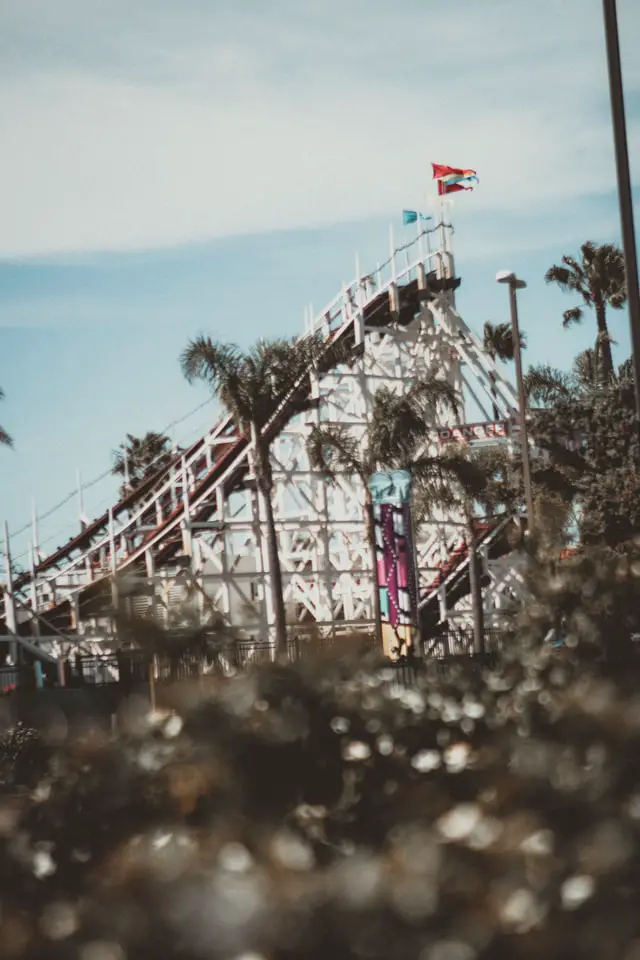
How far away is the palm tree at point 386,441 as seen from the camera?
1243 inches

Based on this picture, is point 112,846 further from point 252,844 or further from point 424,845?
point 424,845

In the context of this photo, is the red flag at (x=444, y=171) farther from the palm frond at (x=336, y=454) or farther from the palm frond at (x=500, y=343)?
the palm frond at (x=336, y=454)

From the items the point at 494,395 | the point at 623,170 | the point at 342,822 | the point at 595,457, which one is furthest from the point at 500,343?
the point at 342,822

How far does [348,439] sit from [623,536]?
7.34 metres

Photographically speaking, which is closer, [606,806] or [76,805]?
[606,806]

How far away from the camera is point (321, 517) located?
39.3 metres

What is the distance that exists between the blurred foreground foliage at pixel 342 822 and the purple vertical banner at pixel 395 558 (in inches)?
751

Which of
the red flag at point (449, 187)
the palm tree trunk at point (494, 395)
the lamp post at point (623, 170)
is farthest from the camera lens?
the red flag at point (449, 187)

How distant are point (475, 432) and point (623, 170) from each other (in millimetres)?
27039

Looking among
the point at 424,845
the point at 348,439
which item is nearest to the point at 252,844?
the point at 424,845

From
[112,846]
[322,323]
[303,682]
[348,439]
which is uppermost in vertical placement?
[322,323]

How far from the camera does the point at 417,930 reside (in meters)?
3.03

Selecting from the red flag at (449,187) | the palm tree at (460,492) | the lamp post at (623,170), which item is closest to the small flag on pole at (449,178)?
the red flag at (449,187)

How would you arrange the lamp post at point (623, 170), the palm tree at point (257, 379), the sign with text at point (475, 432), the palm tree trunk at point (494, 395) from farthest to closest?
the palm tree trunk at point (494, 395)
the sign with text at point (475, 432)
the palm tree at point (257, 379)
the lamp post at point (623, 170)
